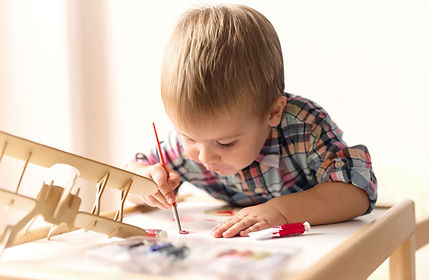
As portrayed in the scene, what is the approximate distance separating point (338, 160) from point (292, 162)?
0.40 ft

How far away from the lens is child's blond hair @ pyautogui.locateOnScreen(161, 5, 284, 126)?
0.71 m

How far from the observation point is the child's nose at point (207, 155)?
727 millimetres

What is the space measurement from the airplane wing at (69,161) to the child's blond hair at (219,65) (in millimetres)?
114

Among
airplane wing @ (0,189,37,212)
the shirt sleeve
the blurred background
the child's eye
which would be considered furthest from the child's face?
the blurred background

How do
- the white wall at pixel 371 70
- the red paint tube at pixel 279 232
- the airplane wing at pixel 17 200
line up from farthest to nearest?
the white wall at pixel 371 70 < the red paint tube at pixel 279 232 < the airplane wing at pixel 17 200

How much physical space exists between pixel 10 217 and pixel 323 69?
898 millimetres

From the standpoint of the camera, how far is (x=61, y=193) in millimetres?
524

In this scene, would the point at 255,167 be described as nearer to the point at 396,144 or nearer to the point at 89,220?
the point at 89,220

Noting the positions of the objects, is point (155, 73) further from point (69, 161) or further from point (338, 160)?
point (69, 161)

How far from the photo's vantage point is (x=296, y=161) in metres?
0.90

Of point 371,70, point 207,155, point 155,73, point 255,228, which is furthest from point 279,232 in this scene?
point 155,73

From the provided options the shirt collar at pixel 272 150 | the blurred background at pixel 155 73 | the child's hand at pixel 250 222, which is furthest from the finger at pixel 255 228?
the blurred background at pixel 155 73

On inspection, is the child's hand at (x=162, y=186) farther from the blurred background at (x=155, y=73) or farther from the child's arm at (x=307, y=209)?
the blurred background at (x=155, y=73)

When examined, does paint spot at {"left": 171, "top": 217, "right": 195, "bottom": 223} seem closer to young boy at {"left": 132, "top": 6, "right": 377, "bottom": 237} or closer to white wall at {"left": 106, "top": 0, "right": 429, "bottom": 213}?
young boy at {"left": 132, "top": 6, "right": 377, "bottom": 237}
